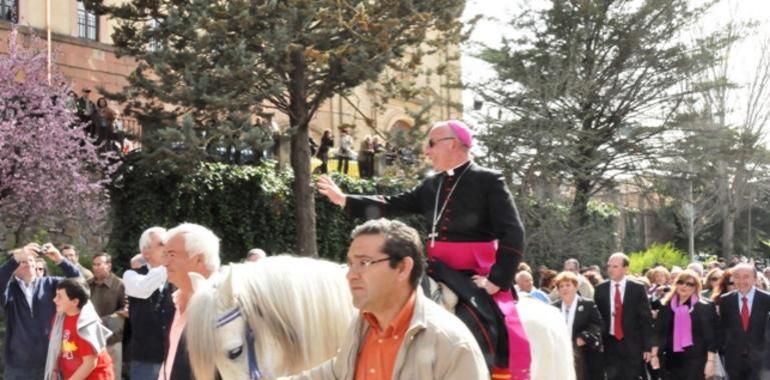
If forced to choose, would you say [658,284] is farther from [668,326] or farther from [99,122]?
[99,122]

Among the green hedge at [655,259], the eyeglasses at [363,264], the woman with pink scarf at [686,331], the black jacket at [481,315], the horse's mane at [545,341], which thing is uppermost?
the eyeglasses at [363,264]

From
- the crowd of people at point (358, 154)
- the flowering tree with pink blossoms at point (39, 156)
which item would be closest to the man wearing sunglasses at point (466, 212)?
the flowering tree with pink blossoms at point (39, 156)

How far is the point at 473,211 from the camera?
6273mm

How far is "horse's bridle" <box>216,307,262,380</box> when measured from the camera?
456 cm

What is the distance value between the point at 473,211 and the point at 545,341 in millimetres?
1378

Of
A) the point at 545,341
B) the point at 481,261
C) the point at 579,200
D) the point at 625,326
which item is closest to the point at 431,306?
the point at 481,261

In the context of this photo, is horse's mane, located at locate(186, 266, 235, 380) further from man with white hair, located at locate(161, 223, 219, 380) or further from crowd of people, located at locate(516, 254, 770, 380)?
crowd of people, located at locate(516, 254, 770, 380)

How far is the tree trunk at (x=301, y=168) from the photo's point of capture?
2342cm

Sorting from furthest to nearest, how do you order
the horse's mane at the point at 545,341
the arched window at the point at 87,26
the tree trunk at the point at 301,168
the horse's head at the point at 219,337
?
the arched window at the point at 87,26 < the tree trunk at the point at 301,168 < the horse's mane at the point at 545,341 < the horse's head at the point at 219,337

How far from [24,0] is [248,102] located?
1063 centimetres

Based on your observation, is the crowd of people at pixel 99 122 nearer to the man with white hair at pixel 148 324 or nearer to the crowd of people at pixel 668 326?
the crowd of people at pixel 668 326

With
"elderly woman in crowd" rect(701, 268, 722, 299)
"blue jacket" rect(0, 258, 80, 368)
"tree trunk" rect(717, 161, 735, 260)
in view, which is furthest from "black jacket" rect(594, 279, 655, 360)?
"tree trunk" rect(717, 161, 735, 260)

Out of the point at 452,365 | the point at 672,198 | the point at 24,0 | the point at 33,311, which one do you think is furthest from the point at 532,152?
the point at 452,365

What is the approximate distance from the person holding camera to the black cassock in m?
5.17
